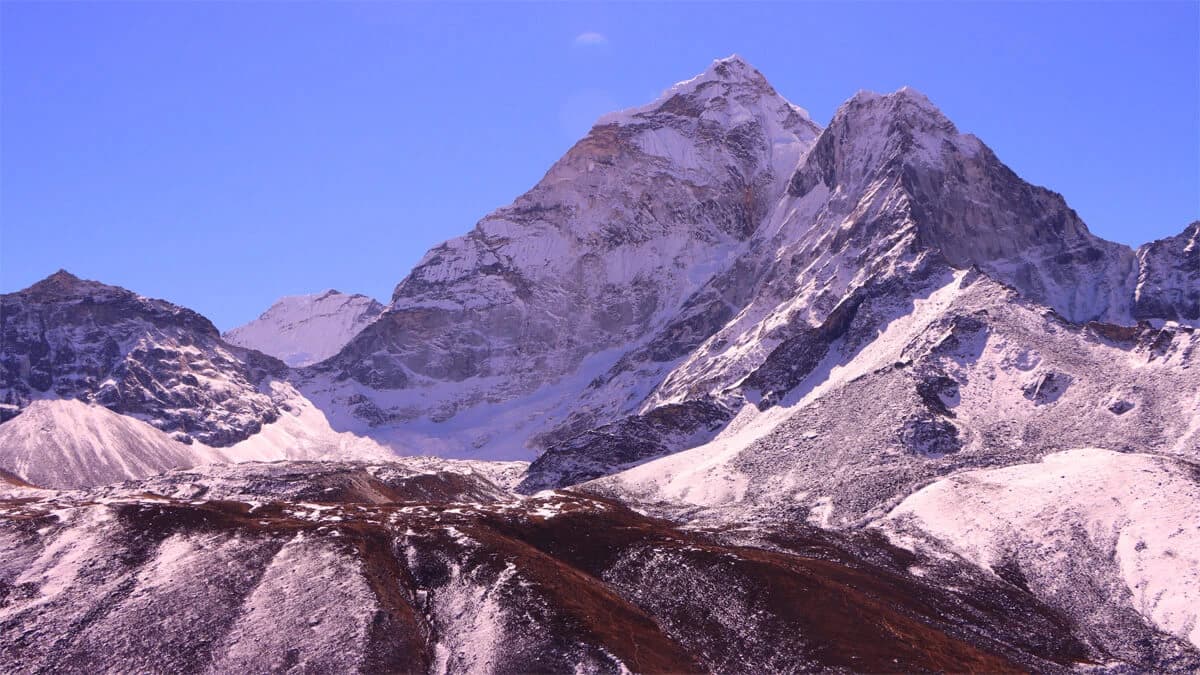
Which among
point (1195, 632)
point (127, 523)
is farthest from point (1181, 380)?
point (127, 523)

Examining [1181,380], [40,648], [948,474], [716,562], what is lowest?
[40,648]

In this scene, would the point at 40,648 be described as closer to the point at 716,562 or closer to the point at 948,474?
the point at 716,562

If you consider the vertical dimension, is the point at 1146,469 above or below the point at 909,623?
above

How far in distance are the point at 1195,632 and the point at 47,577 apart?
105116mm

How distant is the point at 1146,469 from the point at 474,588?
278 ft

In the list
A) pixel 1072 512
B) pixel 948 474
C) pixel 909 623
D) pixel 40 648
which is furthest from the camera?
pixel 948 474

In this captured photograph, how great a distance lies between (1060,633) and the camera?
372 ft

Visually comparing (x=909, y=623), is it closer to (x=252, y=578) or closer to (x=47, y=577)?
(x=252, y=578)

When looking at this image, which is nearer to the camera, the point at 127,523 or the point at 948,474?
the point at 127,523

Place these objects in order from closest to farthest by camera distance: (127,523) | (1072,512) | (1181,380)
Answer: (127,523) < (1072,512) < (1181,380)

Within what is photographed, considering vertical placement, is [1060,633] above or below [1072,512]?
below

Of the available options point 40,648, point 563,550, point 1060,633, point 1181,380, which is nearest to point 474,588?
point 563,550

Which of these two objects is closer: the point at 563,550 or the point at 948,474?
the point at 563,550

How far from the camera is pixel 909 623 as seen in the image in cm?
10638
